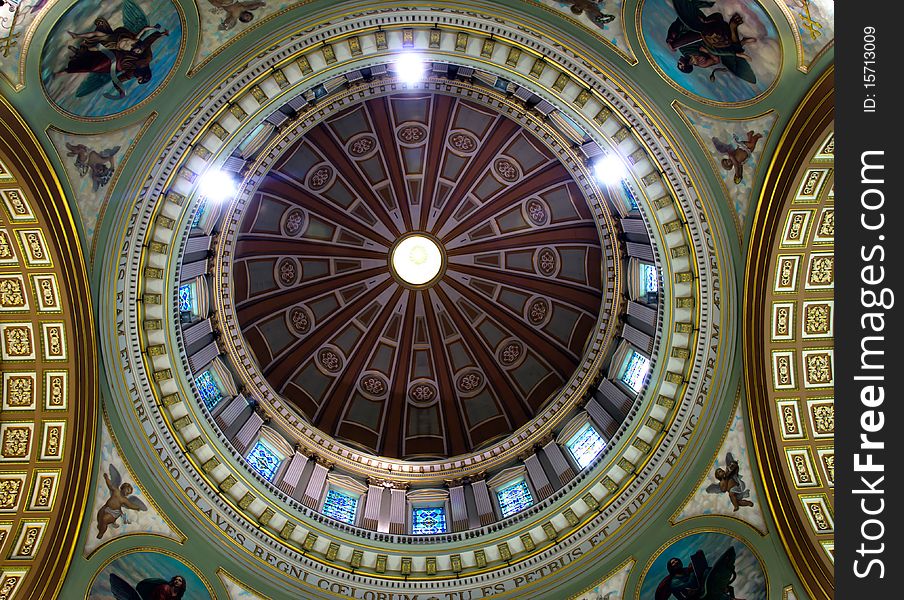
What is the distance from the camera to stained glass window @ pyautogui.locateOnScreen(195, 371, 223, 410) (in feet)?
57.7

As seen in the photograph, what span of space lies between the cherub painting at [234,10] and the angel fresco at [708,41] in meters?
7.81

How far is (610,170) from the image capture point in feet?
57.7

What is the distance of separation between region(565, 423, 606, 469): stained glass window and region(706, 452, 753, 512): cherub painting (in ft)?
10.6

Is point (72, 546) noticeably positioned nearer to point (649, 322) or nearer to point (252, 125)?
point (252, 125)

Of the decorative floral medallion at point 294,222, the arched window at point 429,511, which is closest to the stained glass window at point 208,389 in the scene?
the arched window at point 429,511

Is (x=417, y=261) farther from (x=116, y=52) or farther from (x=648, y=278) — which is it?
(x=116, y=52)

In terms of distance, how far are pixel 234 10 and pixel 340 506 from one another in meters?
12.5

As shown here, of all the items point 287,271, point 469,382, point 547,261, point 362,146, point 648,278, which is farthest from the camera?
point 469,382

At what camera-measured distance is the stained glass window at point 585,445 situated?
18.2 metres

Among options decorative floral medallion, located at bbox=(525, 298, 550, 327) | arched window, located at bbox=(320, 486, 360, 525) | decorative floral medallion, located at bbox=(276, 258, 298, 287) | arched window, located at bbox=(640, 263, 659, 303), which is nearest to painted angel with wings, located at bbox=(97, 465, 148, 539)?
arched window, located at bbox=(320, 486, 360, 525)


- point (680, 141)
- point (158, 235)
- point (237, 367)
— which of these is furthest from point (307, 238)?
point (680, 141)

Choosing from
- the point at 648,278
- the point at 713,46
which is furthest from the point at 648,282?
the point at 713,46

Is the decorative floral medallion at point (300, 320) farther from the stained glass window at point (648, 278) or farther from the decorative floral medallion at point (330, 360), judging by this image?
the stained glass window at point (648, 278)

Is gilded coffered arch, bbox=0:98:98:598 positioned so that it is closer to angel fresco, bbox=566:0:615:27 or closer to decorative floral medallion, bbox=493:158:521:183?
angel fresco, bbox=566:0:615:27
